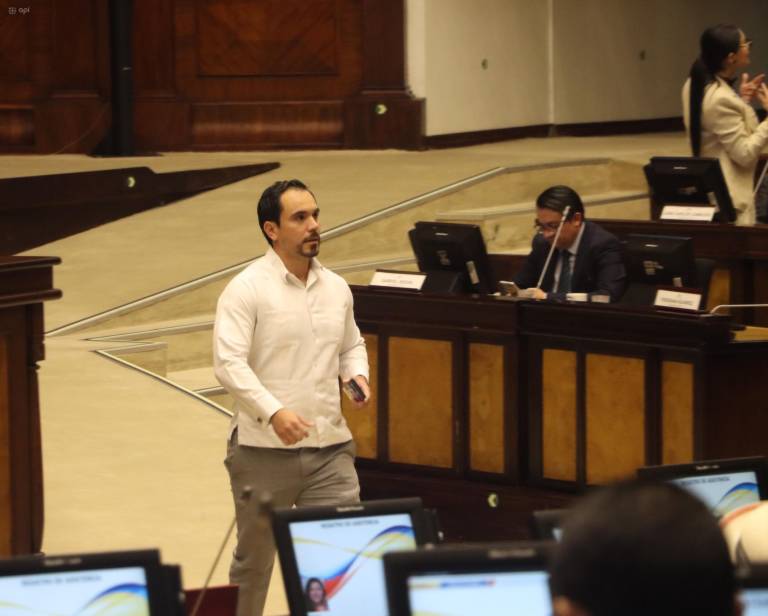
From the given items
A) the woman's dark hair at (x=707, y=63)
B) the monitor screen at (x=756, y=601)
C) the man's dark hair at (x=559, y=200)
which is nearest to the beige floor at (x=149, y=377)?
the man's dark hair at (x=559, y=200)

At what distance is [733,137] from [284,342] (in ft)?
13.3

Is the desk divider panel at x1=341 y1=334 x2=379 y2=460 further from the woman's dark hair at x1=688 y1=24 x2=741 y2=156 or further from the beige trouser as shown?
the woman's dark hair at x1=688 y1=24 x2=741 y2=156

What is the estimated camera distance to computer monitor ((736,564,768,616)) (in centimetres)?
195

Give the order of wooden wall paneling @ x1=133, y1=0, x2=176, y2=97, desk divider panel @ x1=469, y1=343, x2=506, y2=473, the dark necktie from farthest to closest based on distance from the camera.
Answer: wooden wall paneling @ x1=133, y1=0, x2=176, y2=97 → the dark necktie → desk divider panel @ x1=469, y1=343, x2=506, y2=473

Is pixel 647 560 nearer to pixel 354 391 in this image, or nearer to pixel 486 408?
pixel 354 391

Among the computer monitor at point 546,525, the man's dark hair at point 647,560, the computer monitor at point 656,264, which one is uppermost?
the man's dark hair at point 647,560

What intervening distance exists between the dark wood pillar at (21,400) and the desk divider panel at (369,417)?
5.29ft

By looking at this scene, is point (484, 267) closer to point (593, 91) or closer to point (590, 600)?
point (590, 600)

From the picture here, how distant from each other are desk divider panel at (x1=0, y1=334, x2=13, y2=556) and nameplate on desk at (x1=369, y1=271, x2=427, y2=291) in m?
1.83

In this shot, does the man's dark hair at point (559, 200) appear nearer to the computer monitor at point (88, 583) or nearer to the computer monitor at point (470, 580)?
→ the computer monitor at point (88, 583)

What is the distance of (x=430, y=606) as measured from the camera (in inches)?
85.1

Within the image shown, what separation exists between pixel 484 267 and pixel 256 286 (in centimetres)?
199

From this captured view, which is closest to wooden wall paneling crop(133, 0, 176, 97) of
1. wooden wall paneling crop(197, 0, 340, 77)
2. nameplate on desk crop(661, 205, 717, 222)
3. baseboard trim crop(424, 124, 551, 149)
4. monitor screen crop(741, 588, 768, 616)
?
wooden wall paneling crop(197, 0, 340, 77)

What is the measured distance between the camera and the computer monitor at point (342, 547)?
285cm
